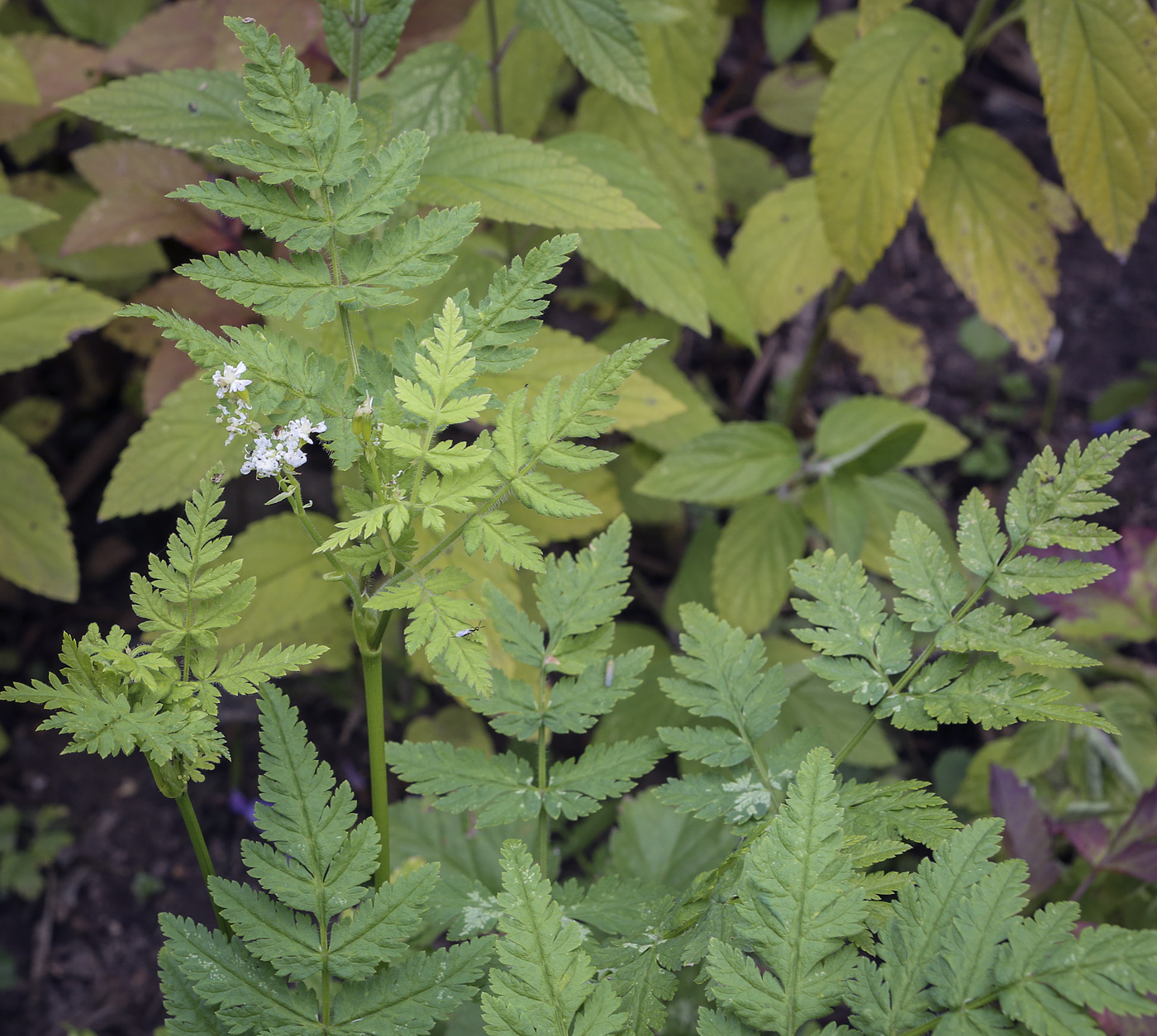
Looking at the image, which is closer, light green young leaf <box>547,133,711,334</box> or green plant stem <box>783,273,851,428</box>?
light green young leaf <box>547,133,711,334</box>

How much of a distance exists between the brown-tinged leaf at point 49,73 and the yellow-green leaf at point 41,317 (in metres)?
0.59

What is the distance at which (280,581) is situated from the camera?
1.97 metres

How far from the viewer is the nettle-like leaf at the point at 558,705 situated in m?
1.00

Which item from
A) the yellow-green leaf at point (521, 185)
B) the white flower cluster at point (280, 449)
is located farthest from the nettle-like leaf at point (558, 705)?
the yellow-green leaf at point (521, 185)

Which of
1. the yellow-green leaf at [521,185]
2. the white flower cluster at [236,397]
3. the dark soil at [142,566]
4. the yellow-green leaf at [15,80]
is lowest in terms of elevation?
the dark soil at [142,566]

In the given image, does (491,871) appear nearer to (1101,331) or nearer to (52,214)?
(52,214)

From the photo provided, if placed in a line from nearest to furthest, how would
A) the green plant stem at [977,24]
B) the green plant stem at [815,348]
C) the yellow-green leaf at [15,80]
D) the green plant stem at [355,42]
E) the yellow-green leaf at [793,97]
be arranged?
the green plant stem at [355,42]
the yellow-green leaf at [15,80]
the green plant stem at [977,24]
the green plant stem at [815,348]
the yellow-green leaf at [793,97]

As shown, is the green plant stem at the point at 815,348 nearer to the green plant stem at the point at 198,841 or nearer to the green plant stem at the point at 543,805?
the green plant stem at the point at 543,805

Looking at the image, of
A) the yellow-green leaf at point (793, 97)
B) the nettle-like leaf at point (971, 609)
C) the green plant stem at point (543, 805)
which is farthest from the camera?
the yellow-green leaf at point (793, 97)

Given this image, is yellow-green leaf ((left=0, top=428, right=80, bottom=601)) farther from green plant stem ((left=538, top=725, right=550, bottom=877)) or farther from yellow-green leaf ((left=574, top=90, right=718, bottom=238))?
yellow-green leaf ((left=574, top=90, right=718, bottom=238))

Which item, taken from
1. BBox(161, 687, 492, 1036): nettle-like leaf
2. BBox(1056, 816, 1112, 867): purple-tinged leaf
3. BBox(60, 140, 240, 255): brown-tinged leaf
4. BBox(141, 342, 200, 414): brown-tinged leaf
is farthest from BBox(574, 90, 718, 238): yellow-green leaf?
BBox(161, 687, 492, 1036): nettle-like leaf

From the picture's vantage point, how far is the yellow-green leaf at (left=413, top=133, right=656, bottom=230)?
4.61 ft

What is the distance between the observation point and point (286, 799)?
859 mm

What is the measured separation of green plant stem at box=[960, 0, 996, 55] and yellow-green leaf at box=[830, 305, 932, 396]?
742 mm
